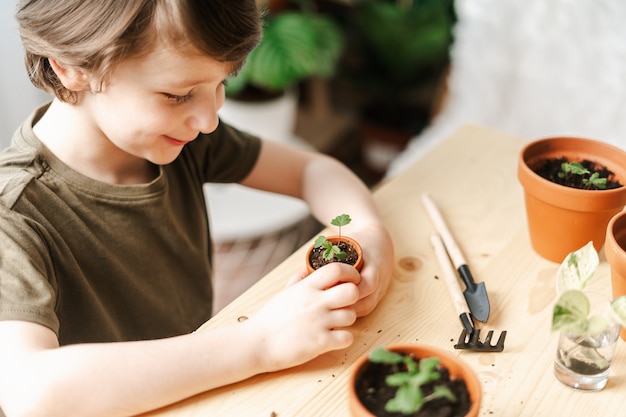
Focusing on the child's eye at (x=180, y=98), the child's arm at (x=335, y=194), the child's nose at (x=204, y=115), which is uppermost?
the child's eye at (x=180, y=98)

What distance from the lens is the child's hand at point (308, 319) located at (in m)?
0.77

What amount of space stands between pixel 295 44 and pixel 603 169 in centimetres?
119

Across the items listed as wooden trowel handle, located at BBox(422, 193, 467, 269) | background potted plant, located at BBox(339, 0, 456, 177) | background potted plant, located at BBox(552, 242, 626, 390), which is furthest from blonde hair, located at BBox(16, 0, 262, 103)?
background potted plant, located at BBox(339, 0, 456, 177)

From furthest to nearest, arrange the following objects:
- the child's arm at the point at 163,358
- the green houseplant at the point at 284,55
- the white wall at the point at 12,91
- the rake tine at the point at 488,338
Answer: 1. the green houseplant at the point at 284,55
2. the white wall at the point at 12,91
3. the rake tine at the point at 488,338
4. the child's arm at the point at 163,358

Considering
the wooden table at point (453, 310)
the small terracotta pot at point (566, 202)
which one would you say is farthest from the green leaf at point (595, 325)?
the small terracotta pot at point (566, 202)

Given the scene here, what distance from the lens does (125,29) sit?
31.5 inches

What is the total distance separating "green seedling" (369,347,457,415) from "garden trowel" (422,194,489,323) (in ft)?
0.76

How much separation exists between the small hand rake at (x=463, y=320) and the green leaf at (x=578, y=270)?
0.40 feet

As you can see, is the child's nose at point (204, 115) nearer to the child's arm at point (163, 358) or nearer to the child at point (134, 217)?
the child at point (134, 217)

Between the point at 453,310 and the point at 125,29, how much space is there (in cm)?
54

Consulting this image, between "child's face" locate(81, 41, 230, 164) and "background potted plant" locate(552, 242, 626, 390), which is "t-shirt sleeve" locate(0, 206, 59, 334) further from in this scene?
"background potted plant" locate(552, 242, 626, 390)

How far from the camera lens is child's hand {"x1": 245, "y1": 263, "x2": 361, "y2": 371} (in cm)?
77

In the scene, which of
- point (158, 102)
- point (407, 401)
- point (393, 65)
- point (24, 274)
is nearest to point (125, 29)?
point (158, 102)

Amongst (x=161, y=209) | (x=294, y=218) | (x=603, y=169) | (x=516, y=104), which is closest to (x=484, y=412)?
(x=603, y=169)
